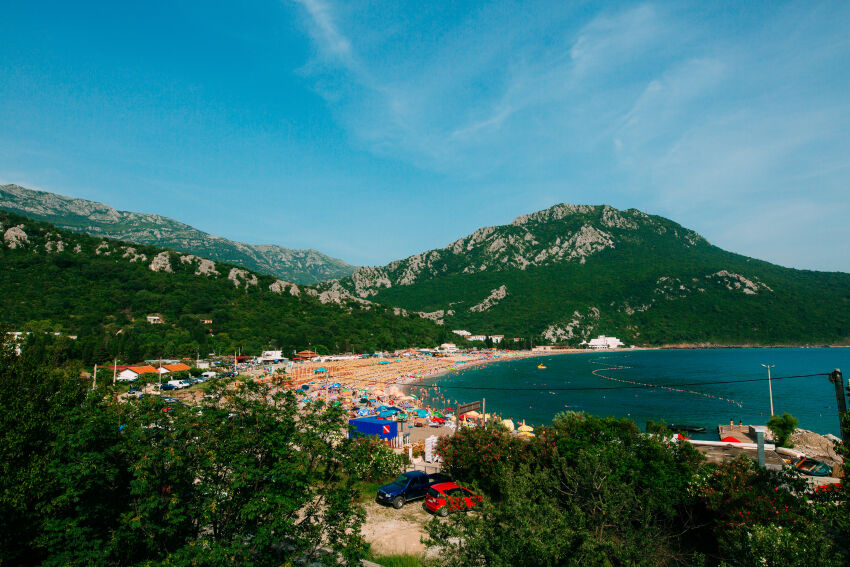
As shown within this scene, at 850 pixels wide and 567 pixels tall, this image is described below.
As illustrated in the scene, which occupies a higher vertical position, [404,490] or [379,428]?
[404,490]

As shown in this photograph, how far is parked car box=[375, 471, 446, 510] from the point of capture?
14.6 m

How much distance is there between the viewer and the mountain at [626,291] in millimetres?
139125

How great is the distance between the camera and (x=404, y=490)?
1483 centimetres

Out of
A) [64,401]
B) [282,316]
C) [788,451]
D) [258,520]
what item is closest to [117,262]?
[282,316]

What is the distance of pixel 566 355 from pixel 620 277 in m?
Result: 59.0

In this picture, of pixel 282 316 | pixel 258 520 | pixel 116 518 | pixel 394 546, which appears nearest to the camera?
pixel 258 520

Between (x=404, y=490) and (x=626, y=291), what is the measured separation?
164994 mm

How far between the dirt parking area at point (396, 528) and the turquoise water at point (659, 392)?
26.0m

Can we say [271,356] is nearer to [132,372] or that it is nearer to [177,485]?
[132,372]

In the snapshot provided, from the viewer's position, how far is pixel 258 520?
6609 millimetres

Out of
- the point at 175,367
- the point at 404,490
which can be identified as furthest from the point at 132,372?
the point at 404,490

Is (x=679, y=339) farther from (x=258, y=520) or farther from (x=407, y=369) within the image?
(x=258, y=520)

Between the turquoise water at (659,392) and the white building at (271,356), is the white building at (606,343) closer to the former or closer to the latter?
the turquoise water at (659,392)

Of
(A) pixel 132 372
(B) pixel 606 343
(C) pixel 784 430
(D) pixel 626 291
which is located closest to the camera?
(C) pixel 784 430
